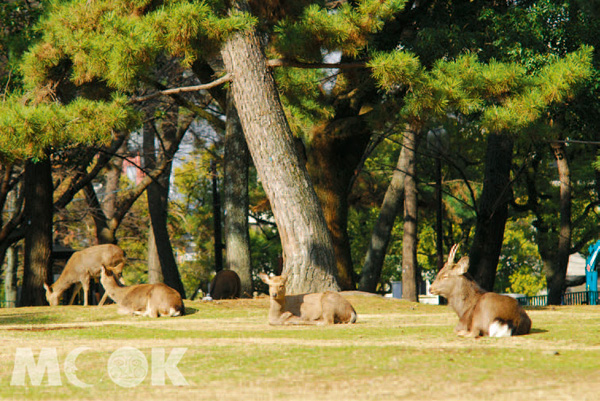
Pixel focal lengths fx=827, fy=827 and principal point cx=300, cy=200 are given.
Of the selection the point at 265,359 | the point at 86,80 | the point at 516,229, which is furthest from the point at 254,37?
the point at 516,229

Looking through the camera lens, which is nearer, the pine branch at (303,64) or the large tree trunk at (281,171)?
the large tree trunk at (281,171)

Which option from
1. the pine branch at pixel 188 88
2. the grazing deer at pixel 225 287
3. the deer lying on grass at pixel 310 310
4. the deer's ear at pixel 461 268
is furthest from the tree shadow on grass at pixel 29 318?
the deer's ear at pixel 461 268

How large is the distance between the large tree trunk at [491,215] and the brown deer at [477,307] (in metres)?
13.7

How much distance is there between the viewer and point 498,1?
19750mm

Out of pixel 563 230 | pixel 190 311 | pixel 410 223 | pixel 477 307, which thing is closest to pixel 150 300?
pixel 190 311

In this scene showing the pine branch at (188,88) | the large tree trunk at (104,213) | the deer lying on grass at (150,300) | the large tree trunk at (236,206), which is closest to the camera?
the deer lying on grass at (150,300)

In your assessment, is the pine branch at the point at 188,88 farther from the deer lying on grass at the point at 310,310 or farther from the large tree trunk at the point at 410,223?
the large tree trunk at the point at 410,223

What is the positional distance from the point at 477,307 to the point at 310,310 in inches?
116

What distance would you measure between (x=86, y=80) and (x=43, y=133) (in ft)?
5.82

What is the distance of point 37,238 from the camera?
60.5 ft

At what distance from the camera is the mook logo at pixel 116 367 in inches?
259

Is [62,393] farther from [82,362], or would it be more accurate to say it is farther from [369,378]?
[369,378]

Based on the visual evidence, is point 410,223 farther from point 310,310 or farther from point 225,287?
point 310,310

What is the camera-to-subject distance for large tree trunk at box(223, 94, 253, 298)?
2095cm
